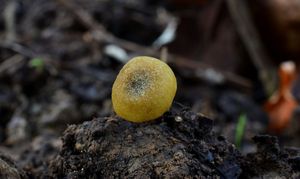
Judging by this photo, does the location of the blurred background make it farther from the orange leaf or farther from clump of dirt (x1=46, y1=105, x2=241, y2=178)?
clump of dirt (x1=46, y1=105, x2=241, y2=178)

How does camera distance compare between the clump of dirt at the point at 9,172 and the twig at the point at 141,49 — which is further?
the twig at the point at 141,49

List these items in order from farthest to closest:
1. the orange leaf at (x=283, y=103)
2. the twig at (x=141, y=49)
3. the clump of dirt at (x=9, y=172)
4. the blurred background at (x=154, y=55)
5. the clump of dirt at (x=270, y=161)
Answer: the twig at (x=141, y=49) → the orange leaf at (x=283, y=103) → the blurred background at (x=154, y=55) → the clump of dirt at (x=270, y=161) → the clump of dirt at (x=9, y=172)

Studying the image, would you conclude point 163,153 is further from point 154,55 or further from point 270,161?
point 154,55

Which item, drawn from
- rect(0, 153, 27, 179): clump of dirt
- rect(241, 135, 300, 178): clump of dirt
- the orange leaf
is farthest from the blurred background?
rect(241, 135, 300, 178): clump of dirt

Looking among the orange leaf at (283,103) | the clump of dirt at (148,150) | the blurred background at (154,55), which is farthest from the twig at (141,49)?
the clump of dirt at (148,150)

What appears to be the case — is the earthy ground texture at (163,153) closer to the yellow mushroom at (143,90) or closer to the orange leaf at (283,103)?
the yellow mushroom at (143,90)

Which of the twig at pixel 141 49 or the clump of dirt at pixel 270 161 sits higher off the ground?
the twig at pixel 141 49
